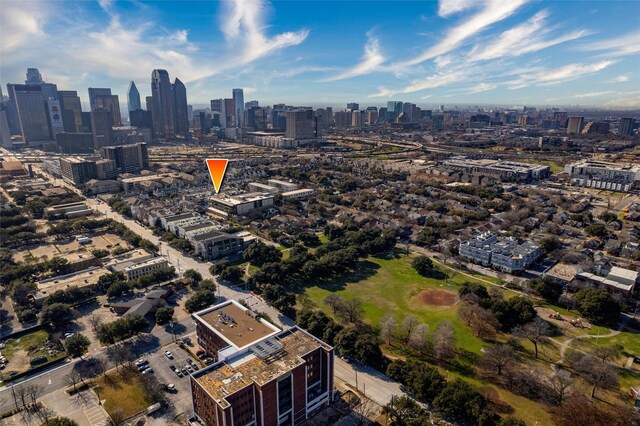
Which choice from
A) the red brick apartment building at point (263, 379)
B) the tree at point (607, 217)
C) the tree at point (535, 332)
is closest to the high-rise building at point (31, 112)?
the red brick apartment building at point (263, 379)

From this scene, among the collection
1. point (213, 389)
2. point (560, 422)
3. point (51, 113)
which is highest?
point (51, 113)

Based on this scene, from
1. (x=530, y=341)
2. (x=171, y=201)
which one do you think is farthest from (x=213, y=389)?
(x=171, y=201)

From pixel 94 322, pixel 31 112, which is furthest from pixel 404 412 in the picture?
pixel 31 112

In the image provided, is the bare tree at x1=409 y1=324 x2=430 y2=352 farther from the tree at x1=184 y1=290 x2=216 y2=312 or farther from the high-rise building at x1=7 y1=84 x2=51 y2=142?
the high-rise building at x1=7 y1=84 x2=51 y2=142

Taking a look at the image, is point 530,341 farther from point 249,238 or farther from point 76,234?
point 76,234

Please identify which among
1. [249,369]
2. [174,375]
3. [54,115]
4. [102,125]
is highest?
[54,115]

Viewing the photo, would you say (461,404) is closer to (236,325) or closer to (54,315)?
A: (236,325)
